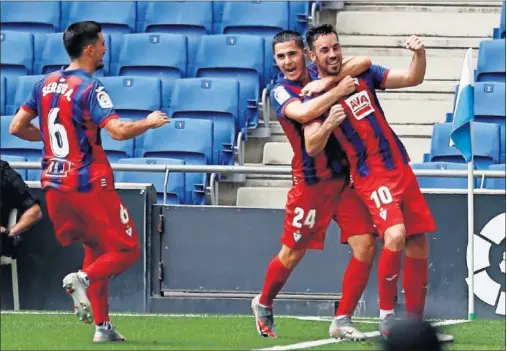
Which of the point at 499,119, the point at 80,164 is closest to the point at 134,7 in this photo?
the point at 499,119

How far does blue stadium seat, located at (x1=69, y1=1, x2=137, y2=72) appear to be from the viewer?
14703mm

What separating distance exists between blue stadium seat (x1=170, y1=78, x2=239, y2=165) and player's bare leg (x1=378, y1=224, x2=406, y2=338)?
4.98 meters

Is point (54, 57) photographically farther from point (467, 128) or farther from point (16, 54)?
point (467, 128)

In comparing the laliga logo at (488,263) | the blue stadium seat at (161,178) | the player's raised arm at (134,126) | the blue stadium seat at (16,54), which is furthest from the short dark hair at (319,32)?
the blue stadium seat at (16,54)

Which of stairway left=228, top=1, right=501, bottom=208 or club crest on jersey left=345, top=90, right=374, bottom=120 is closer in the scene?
club crest on jersey left=345, top=90, right=374, bottom=120

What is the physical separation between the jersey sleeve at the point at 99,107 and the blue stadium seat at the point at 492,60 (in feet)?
20.6

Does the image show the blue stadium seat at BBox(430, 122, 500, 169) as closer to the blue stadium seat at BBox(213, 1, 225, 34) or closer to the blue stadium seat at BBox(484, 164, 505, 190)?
the blue stadium seat at BBox(484, 164, 505, 190)

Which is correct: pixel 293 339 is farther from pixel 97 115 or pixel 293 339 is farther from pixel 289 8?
pixel 289 8

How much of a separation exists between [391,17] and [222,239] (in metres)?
4.72

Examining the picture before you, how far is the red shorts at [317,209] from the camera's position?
26.5ft

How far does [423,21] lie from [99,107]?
7748mm

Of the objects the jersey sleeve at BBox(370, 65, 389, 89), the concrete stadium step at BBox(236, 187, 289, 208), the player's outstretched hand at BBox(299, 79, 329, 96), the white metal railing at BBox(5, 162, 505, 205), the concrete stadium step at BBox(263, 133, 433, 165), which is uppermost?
the jersey sleeve at BBox(370, 65, 389, 89)

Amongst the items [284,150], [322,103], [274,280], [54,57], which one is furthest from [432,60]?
[322,103]

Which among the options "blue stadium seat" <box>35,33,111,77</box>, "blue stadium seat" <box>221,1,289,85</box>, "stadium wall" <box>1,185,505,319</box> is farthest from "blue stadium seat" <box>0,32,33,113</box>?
"stadium wall" <box>1,185,505,319</box>
